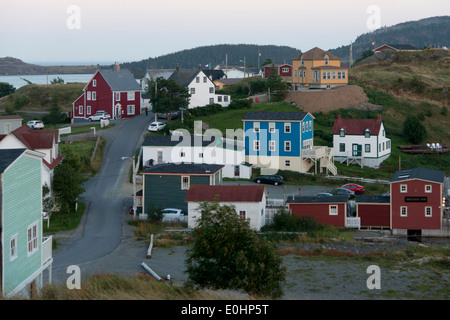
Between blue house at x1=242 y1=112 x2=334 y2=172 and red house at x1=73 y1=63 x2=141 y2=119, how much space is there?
21.0 metres

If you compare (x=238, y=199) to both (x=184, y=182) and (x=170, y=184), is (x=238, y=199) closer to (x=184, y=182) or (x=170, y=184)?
(x=184, y=182)

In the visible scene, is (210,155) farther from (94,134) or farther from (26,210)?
(26,210)

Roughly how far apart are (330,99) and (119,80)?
79.7ft

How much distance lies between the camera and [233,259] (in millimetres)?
18516

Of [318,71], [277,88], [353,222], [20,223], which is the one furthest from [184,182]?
[318,71]

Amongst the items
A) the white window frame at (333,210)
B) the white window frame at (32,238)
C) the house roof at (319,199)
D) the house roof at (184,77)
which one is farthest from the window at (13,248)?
the house roof at (184,77)

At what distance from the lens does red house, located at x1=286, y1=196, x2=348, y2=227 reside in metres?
41.0

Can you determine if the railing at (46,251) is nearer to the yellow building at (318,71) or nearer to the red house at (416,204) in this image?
the red house at (416,204)

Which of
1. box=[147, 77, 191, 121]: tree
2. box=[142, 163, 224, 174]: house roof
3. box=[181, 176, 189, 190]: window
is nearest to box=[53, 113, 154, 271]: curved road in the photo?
box=[147, 77, 191, 121]: tree

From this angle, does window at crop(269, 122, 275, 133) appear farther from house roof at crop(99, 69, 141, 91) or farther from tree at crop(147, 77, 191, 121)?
house roof at crop(99, 69, 141, 91)

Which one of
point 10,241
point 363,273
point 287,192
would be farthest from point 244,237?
point 287,192

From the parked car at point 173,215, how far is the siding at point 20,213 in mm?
19585

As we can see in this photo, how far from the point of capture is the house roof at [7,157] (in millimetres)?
18375
